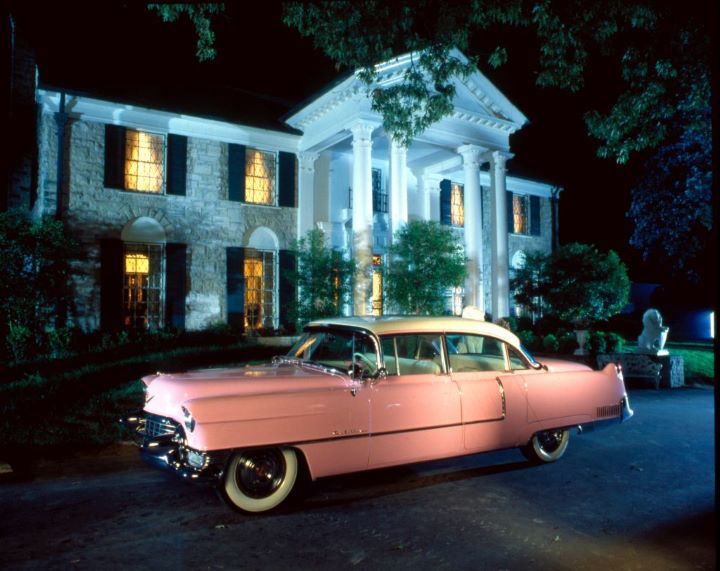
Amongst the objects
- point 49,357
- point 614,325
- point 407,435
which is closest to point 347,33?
point 407,435

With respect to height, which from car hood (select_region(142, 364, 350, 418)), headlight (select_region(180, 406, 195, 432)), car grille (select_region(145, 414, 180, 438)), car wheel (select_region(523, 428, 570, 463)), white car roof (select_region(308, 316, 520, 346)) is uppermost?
white car roof (select_region(308, 316, 520, 346))

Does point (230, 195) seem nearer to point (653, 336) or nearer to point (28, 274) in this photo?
point (28, 274)

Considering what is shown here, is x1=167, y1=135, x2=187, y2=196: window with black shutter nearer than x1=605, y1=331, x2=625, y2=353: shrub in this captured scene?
No

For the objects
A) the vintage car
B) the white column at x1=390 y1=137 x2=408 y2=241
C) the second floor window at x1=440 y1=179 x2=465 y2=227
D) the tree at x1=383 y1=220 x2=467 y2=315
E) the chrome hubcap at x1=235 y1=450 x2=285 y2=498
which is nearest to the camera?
the vintage car

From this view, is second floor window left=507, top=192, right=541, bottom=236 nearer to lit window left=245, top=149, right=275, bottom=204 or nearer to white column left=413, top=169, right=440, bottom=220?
white column left=413, top=169, right=440, bottom=220

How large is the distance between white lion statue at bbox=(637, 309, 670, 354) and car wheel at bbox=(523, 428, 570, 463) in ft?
28.6

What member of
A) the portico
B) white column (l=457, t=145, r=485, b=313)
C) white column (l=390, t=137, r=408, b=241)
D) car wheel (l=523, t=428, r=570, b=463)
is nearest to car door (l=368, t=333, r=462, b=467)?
car wheel (l=523, t=428, r=570, b=463)

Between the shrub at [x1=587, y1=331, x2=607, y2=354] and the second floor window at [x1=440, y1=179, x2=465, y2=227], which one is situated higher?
the second floor window at [x1=440, y1=179, x2=465, y2=227]

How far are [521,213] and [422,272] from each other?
430 inches

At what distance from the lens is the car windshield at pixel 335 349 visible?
5.40 m

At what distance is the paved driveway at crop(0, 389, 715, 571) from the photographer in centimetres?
386

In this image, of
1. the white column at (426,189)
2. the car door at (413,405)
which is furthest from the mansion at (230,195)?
the car door at (413,405)

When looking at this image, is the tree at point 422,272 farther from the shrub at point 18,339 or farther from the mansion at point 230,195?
the shrub at point 18,339

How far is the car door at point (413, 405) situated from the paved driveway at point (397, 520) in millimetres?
402
